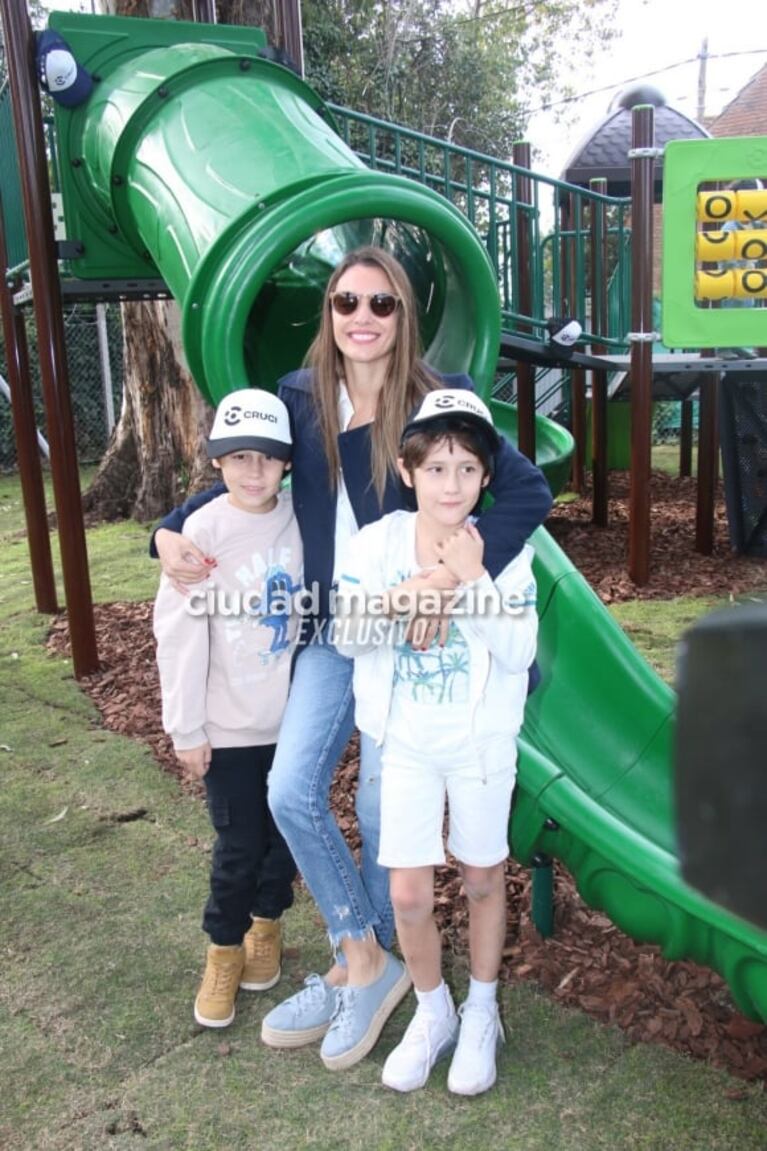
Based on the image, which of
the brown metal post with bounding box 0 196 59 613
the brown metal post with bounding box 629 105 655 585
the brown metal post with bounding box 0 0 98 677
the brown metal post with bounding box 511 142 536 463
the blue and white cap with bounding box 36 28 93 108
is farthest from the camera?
the brown metal post with bounding box 511 142 536 463

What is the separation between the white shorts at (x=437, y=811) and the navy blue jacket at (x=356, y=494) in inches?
16.0

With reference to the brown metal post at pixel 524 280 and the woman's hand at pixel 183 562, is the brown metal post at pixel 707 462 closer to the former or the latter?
the brown metal post at pixel 524 280

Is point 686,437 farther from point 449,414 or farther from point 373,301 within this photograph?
point 449,414

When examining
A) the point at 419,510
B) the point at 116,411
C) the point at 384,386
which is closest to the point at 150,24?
the point at 384,386

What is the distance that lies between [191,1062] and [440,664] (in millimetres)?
1071

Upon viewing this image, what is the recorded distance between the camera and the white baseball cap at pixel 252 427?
7.31ft

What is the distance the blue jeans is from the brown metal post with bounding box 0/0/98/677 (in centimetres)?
285

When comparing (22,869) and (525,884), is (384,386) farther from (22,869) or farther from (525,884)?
(22,869)

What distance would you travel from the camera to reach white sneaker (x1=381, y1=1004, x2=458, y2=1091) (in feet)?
7.20

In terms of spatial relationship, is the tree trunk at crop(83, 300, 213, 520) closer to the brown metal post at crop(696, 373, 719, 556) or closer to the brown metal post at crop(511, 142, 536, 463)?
the brown metal post at crop(511, 142, 536, 463)

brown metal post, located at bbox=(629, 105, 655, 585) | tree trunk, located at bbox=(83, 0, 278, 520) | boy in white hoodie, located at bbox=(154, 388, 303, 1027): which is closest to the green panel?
brown metal post, located at bbox=(629, 105, 655, 585)

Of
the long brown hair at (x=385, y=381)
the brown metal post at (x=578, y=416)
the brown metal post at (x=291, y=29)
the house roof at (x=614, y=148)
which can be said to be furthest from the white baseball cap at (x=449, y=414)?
the house roof at (x=614, y=148)

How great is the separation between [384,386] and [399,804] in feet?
2.91

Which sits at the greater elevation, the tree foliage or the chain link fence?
the tree foliage
